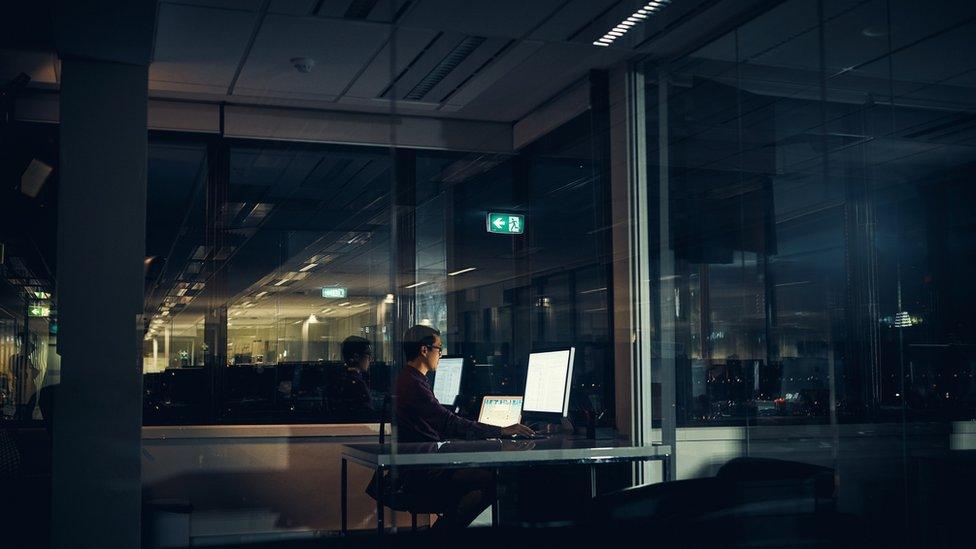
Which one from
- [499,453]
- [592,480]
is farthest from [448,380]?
[499,453]

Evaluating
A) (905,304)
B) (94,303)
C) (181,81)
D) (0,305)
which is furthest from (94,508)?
(905,304)

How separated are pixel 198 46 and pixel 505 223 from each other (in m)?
2.53

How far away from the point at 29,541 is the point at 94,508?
0.48 meters

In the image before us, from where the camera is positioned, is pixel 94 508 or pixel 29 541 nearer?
pixel 29 541

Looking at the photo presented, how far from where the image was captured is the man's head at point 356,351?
7.05 m

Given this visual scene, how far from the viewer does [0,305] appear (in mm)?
5762

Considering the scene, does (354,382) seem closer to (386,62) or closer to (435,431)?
(435,431)

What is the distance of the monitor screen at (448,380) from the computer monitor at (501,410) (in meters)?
0.20

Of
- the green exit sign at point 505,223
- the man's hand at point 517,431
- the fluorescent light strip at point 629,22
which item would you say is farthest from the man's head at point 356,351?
the fluorescent light strip at point 629,22

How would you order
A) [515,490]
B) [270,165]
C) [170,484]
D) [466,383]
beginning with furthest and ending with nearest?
[270,165], [170,484], [466,383], [515,490]

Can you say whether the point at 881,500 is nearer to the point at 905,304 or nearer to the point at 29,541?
the point at 905,304

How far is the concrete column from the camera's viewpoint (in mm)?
4809

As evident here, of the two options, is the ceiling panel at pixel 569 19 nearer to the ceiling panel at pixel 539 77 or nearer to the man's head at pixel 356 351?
the ceiling panel at pixel 539 77

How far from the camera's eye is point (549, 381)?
5.20m
